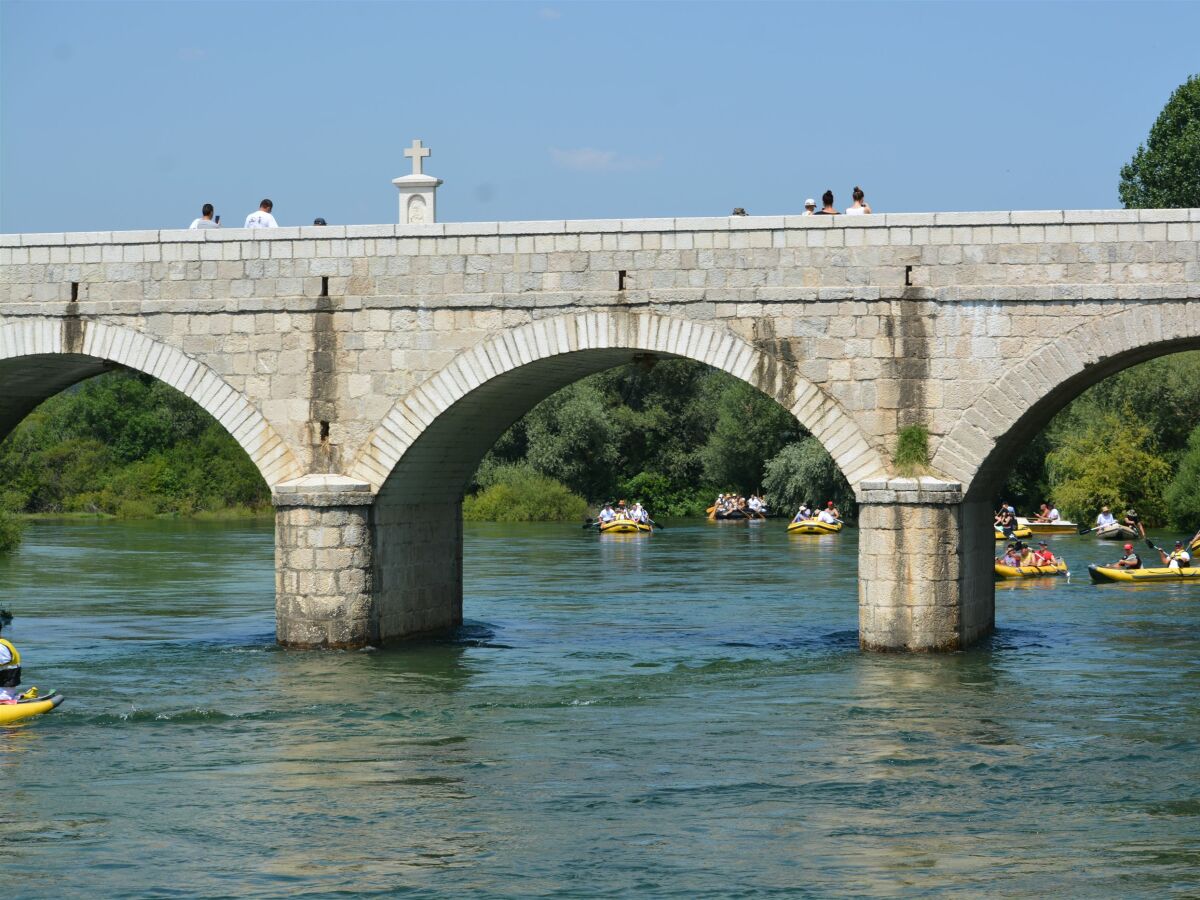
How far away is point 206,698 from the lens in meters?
15.8

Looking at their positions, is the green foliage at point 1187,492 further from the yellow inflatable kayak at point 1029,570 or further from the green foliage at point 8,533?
the green foliage at point 8,533

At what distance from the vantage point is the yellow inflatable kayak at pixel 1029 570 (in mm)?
28156

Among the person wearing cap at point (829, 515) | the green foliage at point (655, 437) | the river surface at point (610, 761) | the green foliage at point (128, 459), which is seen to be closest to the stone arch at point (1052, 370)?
the river surface at point (610, 761)

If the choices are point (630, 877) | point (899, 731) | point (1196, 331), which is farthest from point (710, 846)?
point (1196, 331)

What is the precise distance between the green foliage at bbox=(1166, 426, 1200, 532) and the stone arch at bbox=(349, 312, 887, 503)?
23984mm

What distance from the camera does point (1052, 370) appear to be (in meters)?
16.3

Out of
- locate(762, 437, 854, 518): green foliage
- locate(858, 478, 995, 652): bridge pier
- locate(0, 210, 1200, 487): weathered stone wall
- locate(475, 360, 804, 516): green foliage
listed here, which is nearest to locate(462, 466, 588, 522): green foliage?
locate(475, 360, 804, 516): green foliage

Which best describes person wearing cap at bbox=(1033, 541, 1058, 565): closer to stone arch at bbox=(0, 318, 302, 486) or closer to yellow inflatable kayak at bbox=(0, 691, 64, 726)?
stone arch at bbox=(0, 318, 302, 486)

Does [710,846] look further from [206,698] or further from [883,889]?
[206,698]

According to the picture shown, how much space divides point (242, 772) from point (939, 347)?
7467 millimetres

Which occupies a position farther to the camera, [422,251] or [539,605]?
[539,605]

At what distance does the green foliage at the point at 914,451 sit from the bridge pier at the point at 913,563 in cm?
14

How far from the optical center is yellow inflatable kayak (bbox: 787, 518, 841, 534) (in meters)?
41.8

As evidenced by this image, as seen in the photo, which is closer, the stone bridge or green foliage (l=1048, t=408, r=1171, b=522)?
the stone bridge
